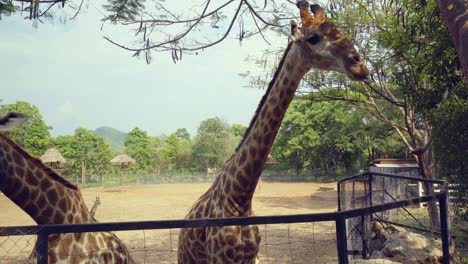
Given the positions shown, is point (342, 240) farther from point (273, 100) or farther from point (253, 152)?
point (273, 100)

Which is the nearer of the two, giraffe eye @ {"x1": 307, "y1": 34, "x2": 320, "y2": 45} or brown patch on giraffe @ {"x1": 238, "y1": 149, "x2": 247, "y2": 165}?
giraffe eye @ {"x1": 307, "y1": 34, "x2": 320, "y2": 45}

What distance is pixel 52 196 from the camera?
3156 mm

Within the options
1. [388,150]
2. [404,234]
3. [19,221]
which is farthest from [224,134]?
[404,234]

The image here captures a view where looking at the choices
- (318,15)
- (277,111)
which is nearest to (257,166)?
(277,111)

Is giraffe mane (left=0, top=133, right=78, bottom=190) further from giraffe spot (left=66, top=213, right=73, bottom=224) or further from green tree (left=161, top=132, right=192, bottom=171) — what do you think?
green tree (left=161, top=132, right=192, bottom=171)

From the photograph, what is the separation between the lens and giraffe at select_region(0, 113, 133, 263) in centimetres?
297

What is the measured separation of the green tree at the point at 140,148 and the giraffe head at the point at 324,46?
175 ft

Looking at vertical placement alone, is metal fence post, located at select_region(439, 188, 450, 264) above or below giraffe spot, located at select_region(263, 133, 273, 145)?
below

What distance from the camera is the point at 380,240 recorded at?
721 cm

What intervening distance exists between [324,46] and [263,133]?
3.22 feet

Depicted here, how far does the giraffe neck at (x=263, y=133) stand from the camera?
3.54 m

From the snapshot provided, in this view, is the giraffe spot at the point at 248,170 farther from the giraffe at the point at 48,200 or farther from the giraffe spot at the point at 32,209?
the giraffe spot at the point at 32,209

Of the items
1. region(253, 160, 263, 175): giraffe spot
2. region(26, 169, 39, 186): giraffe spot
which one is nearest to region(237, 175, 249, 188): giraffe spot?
region(253, 160, 263, 175): giraffe spot

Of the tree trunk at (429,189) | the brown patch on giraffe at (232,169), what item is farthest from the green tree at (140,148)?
the brown patch on giraffe at (232,169)
